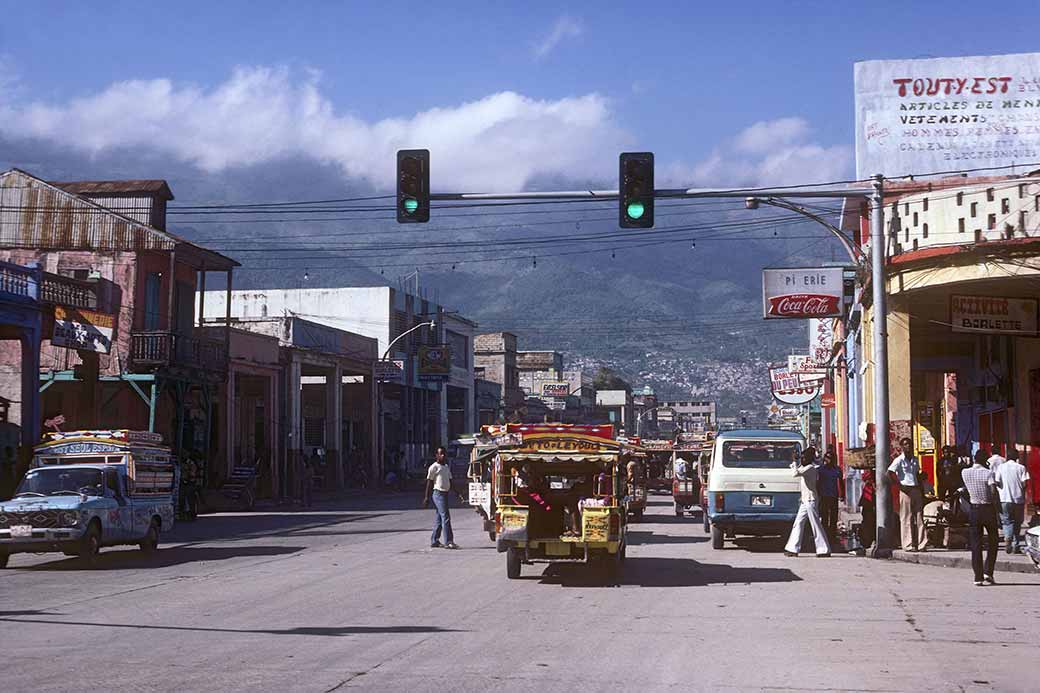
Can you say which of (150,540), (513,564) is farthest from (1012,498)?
(150,540)

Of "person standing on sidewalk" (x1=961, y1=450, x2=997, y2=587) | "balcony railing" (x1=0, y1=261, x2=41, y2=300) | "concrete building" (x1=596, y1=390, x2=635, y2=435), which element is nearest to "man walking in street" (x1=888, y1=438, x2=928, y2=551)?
"person standing on sidewalk" (x1=961, y1=450, x2=997, y2=587)

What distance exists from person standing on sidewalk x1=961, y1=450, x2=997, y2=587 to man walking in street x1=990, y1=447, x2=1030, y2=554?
418cm

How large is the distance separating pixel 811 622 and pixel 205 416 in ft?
117

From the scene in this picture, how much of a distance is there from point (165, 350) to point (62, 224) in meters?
7.26

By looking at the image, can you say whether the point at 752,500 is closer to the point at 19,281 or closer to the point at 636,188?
the point at 636,188

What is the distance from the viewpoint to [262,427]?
56781 mm

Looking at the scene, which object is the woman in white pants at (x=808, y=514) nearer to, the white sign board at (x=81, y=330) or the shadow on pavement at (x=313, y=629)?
the shadow on pavement at (x=313, y=629)

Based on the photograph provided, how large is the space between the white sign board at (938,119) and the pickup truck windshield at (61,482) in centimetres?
2226

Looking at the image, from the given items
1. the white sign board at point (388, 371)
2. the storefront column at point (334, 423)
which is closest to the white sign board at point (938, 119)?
the storefront column at point (334, 423)

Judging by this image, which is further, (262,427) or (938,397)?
(262,427)

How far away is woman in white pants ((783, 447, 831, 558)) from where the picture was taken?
21.9 m

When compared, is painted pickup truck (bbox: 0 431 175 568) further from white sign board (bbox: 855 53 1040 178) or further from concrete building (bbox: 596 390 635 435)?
concrete building (bbox: 596 390 635 435)

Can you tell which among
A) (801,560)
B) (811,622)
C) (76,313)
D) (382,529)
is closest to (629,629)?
(811,622)

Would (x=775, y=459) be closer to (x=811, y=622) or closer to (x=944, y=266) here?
(x=944, y=266)
